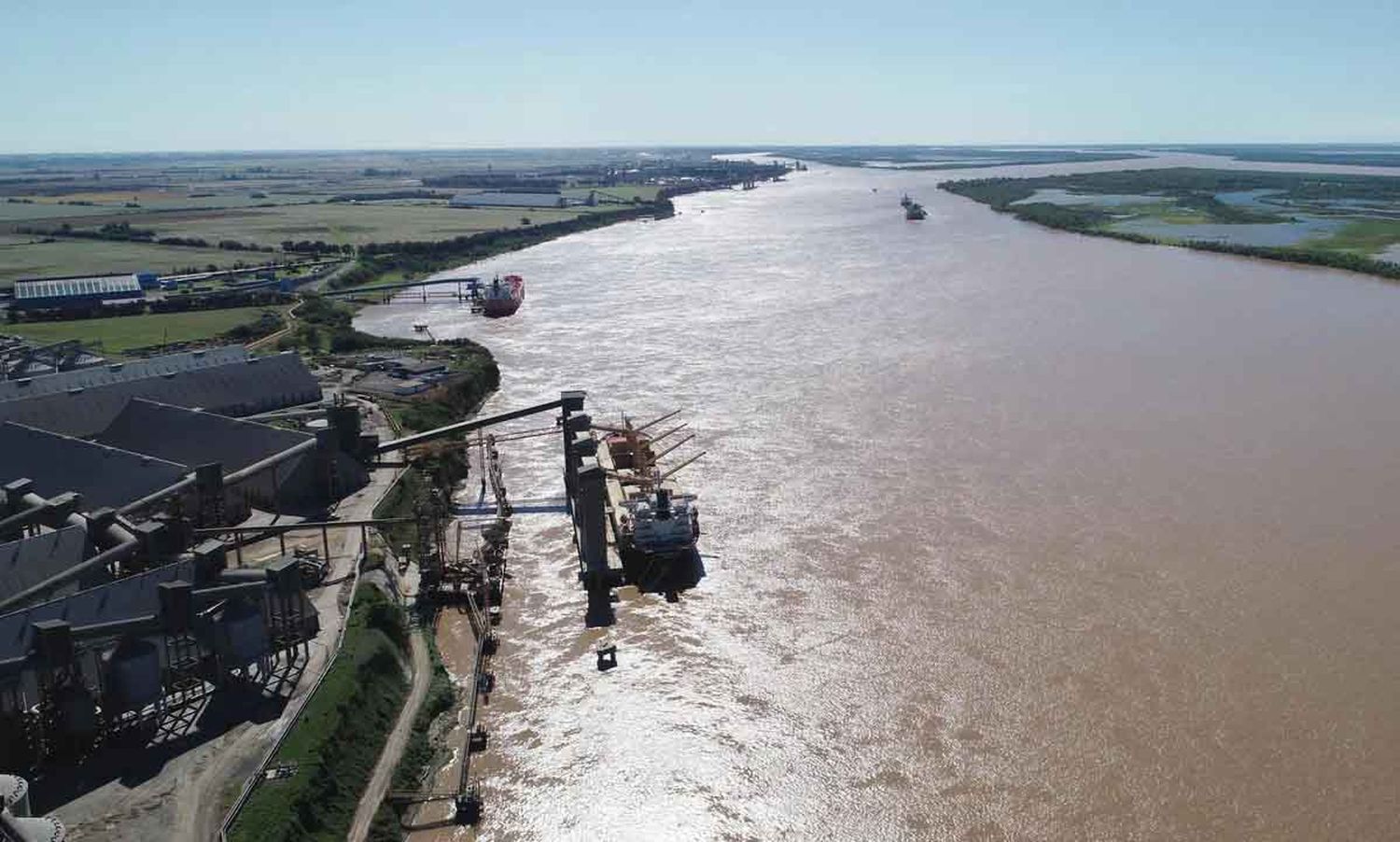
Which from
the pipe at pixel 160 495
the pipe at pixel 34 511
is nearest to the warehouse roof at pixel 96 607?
the pipe at pixel 34 511

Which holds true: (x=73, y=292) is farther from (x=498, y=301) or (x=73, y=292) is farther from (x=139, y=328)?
(x=498, y=301)

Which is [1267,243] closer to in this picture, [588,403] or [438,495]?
[588,403]

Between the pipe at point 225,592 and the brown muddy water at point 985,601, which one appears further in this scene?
the pipe at point 225,592

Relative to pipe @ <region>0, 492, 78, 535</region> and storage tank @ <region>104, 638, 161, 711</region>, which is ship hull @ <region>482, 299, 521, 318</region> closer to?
pipe @ <region>0, 492, 78, 535</region>

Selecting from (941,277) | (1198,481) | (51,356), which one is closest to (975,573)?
(1198,481)

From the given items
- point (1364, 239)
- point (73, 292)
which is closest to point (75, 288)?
point (73, 292)

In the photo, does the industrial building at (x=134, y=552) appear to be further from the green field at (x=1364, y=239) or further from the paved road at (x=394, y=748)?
the green field at (x=1364, y=239)

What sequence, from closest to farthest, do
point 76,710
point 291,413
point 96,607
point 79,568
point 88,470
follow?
point 76,710
point 96,607
point 79,568
point 88,470
point 291,413
